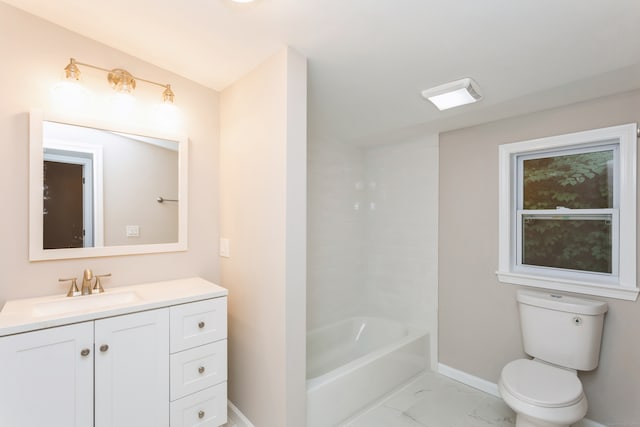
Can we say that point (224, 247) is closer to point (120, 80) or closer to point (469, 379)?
point (120, 80)

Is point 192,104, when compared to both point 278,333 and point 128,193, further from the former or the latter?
point 278,333

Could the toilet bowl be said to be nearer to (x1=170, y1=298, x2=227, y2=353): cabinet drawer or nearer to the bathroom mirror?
(x1=170, y1=298, x2=227, y2=353): cabinet drawer

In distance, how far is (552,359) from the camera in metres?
1.96

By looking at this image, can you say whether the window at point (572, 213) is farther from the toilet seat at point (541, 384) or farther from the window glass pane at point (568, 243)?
the toilet seat at point (541, 384)

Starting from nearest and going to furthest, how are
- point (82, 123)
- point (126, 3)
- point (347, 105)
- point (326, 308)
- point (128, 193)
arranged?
point (126, 3) → point (82, 123) → point (128, 193) → point (347, 105) → point (326, 308)

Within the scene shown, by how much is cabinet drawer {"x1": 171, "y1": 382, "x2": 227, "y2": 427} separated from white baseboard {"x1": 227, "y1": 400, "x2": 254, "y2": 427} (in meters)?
0.16

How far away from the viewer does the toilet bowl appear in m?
1.57

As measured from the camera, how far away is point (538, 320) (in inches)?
79.7

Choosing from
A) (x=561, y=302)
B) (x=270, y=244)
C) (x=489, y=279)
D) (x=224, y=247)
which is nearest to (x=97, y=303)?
(x=224, y=247)

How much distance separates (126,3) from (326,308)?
2660 millimetres

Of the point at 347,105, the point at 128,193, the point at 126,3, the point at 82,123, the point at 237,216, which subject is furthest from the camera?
the point at 347,105

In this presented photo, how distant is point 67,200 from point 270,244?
1.19 metres

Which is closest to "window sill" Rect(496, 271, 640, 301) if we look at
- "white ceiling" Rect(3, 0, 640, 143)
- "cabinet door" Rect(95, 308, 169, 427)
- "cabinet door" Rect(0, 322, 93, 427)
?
"white ceiling" Rect(3, 0, 640, 143)

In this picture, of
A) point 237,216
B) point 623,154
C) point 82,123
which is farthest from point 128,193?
point 623,154
